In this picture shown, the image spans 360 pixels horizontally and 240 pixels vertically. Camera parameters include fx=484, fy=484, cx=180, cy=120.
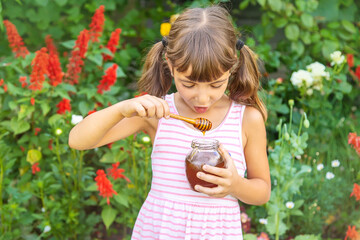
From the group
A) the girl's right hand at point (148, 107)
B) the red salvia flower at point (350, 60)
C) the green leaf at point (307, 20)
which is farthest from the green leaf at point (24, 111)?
the red salvia flower at point (350, 60)

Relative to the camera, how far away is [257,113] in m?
1.74

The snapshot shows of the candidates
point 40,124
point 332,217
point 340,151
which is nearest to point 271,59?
point 340,151

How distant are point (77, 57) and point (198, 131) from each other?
1.28 metres

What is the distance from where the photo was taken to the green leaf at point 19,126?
2512mm

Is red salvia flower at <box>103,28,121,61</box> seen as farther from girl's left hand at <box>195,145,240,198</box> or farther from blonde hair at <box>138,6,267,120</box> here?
girl's left hand at <box>195,145,240,198</box>

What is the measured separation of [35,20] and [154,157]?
221 cm

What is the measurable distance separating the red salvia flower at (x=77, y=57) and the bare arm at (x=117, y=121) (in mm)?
1026

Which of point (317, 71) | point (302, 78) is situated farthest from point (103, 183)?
point (317, 71)

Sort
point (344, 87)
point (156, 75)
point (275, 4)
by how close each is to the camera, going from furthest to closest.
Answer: point (275, 4) → point (344, 87) → point (156, 75)

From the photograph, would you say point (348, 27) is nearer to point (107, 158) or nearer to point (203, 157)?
point (107, 158)

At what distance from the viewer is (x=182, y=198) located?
1680 millimetres

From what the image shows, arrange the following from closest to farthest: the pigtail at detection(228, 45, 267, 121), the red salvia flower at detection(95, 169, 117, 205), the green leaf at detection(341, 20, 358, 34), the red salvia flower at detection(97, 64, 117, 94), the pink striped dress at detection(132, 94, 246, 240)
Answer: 1. the pink striped dress at detection(132, 94, 246, 240)
2. the pigtail at detection(228, 45, 267, 121)
3. the red salvia flower at detection(95, 169, 117, 205)
4. the red salvia flower at detection(97, 64, 117, 94)
5. the green leaf at detection(341, 20, 358, 34)

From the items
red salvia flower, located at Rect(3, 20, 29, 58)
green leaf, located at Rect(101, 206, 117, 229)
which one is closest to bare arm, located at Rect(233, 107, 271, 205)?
green leaf, located at Rect(101, 206, 117, 229)

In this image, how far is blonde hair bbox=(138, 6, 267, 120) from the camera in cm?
150
